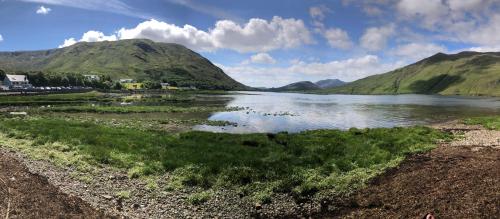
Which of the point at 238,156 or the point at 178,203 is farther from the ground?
the point at 238,156

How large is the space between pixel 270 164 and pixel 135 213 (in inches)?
457

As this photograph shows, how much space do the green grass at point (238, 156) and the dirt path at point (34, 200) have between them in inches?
214

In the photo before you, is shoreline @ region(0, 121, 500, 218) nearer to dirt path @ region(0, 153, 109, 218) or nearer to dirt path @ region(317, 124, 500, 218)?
dirt path @ region(317, 124, 500, 218)

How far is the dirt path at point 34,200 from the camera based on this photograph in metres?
16.8

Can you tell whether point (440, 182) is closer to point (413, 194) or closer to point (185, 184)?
point (413, 194)

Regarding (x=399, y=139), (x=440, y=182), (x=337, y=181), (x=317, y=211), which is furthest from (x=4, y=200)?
(x=399, y=139)

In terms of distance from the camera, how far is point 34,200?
60.2 ft

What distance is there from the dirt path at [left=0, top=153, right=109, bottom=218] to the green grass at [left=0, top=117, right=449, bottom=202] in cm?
543

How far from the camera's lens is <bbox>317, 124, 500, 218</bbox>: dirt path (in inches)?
687

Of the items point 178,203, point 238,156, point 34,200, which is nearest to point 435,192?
point 178,203

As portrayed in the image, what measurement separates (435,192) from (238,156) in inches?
609

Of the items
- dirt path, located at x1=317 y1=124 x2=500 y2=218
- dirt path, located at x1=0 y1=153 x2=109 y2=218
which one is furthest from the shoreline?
dirt path, located at x1=0 y1=153 x2=109 y2=218

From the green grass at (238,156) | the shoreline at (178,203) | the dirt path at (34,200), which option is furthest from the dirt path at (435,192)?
the dirt path at (34,200)

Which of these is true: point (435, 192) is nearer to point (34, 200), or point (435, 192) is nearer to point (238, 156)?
point (238, 156)
